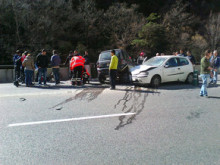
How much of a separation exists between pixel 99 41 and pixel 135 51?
5.05 metres

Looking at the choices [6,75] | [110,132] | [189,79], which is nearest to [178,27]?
[189,79]

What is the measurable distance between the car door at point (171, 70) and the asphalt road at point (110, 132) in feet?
11.6

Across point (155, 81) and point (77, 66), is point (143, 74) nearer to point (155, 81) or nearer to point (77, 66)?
point (155, 81)

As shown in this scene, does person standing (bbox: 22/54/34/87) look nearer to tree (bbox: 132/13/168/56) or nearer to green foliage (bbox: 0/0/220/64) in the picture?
green foliage (bbox: 0/0/220/64)

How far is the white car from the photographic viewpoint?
10602 millimetres

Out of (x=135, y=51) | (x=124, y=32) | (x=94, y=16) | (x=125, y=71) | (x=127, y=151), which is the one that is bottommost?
(x=127, y=151)

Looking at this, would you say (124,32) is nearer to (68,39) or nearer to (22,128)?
(68,39)

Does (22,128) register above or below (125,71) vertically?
below

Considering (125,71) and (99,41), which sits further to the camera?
(99,41)

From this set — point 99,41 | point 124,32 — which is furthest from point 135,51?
point 99,41

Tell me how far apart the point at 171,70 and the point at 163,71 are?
508 mm

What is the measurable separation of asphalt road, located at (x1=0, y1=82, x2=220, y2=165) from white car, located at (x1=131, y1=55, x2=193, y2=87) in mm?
3092

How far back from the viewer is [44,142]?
4.11 metres

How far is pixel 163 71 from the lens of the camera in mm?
10898
